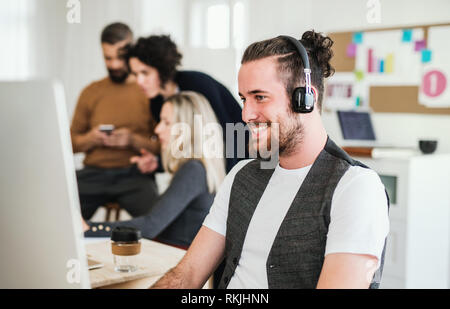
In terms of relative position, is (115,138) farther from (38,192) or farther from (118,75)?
(38,192)

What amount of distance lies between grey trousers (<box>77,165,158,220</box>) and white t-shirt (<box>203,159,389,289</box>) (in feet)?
5.24

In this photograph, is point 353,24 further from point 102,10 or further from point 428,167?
point 102,10

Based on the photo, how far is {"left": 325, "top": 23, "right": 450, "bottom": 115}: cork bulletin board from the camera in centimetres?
278

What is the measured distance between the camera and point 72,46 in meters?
3.51

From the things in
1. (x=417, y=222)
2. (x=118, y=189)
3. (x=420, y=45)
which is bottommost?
(x=417, y=222)

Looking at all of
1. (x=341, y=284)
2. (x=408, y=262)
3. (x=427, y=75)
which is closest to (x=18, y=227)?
(x=341, y=284)

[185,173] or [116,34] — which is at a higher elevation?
[116,34]

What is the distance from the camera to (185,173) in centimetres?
189

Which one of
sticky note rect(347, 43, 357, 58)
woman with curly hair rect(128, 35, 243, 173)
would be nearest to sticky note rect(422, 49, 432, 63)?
sticky note rect(347, 43, 357, 58)

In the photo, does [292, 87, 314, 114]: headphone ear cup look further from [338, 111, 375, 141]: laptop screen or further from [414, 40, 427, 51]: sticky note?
[414, 40, 427, 51]: sticky note

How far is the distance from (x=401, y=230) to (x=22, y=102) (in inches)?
86.9

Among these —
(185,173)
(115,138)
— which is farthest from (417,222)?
(115,138)

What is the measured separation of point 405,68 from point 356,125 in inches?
14.9

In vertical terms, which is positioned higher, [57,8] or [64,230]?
[57,8]
